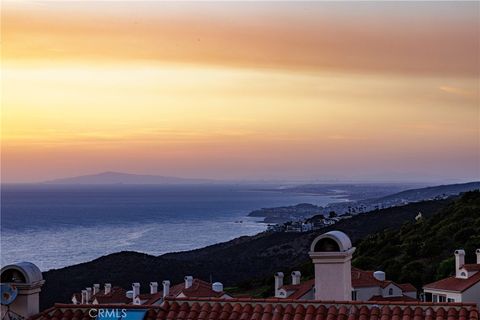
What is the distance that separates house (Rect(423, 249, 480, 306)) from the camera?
1123 inches

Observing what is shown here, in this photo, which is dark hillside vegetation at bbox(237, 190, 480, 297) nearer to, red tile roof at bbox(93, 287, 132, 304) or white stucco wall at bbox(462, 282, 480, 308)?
red tile roof at bbox(93, 287, 132, 304)

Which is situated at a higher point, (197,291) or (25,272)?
(25,272)

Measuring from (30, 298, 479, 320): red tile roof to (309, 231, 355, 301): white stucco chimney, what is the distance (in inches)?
50.7

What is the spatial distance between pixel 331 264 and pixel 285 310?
160 centimetres

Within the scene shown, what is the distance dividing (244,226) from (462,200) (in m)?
109

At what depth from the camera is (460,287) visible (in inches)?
1144

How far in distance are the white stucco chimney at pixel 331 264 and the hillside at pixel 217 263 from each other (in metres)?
41.8

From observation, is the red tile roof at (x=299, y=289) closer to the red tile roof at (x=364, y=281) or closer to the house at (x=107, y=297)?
the red tile roof at (x=364, y=281)

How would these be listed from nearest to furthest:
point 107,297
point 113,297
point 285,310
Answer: point 285,310
point 107,297
point 113,297

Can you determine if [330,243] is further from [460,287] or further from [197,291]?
[197,291]

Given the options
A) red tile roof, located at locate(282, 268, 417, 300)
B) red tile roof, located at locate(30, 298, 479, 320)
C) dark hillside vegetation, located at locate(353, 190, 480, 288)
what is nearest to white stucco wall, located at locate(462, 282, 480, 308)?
red tile roof, located at locate(282, 268, 417, 300)

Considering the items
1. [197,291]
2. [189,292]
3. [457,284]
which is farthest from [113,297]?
[457,284]

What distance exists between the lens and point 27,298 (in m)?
11.6

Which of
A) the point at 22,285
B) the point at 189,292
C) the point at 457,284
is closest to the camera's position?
the point at 22,285
